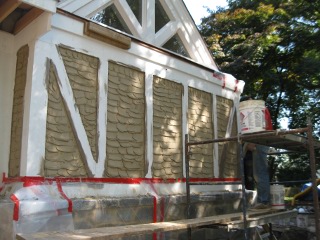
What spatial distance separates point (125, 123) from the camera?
5.61 m

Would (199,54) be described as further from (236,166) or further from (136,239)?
(136,239)

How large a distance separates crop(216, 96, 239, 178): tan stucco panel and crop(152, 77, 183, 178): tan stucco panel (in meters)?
1.27

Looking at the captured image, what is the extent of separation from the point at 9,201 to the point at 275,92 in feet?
41.0

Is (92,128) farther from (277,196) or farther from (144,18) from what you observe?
(277,196)

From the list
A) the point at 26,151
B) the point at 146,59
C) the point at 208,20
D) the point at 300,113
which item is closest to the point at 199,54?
the point at 146,59

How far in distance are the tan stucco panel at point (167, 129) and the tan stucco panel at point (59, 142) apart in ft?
4.96

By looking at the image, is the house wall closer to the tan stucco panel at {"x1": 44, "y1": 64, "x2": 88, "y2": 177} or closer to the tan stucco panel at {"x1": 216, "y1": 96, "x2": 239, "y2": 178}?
the tan stucco panel at {"x1": 44, "y1": 64, "x2": 88, "y2": 177}

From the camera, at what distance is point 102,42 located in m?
5.48

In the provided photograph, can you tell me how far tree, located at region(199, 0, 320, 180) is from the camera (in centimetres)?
1255

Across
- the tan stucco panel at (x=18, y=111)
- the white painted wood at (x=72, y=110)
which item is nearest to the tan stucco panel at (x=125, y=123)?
the white painted wood at (x=72, y=110)

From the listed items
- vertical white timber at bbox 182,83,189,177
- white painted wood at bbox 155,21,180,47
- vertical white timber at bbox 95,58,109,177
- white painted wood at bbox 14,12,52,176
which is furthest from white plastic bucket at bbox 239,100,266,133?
white painted wood at bbox 14,12,52,176

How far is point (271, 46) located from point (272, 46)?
0.25 feet

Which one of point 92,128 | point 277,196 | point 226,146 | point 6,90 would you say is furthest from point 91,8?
point 277,196

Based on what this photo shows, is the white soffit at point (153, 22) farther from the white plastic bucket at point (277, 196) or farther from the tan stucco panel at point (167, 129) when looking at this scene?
the white plastic bucket at point (277, 196)
